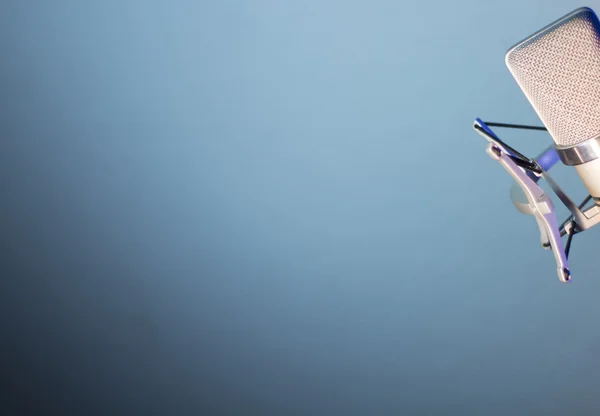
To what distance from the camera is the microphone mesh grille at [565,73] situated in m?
0.74

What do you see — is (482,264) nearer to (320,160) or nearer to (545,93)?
(320,160)

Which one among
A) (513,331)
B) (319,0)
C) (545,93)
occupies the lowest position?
(545,93)

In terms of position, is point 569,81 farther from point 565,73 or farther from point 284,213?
point 284,213

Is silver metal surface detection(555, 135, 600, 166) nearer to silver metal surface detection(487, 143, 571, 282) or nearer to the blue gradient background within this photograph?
silver metal surface detection(487, 143, 571, 282)

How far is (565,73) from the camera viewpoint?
0.76m

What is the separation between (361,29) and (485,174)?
19.4 inches

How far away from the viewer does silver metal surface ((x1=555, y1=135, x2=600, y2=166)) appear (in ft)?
2.51

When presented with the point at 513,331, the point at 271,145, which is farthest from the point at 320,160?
the point at 513,331

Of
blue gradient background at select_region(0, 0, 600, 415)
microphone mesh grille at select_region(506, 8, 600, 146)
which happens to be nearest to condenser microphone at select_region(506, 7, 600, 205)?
microphone mesh grille at select_region(506, 8, 600, 146)

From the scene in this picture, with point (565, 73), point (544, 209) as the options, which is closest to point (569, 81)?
point (565, 73)

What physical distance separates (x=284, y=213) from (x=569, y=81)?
132 centimetres

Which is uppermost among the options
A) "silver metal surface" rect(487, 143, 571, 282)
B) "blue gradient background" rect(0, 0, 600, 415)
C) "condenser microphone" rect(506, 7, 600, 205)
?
"blue gradient background" rect(0, 0, 600, 415)

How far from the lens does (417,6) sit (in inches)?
68.0

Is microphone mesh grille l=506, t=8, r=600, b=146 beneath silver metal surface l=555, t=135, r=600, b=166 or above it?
above
